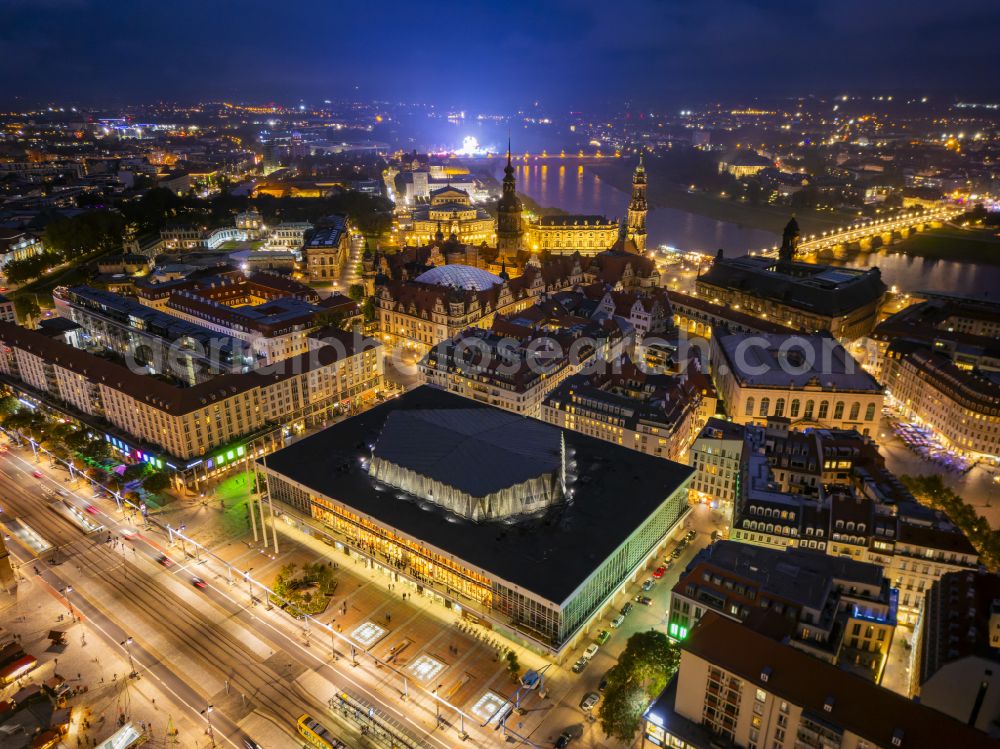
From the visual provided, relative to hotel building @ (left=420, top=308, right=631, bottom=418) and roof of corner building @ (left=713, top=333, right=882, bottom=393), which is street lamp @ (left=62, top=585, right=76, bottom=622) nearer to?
hotel building @ (left=420, top=308, right=631, bottom=418)

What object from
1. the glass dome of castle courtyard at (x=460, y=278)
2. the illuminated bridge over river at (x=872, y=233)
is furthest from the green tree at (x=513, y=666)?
the illuminated bridge over river at (x=872, y=233)

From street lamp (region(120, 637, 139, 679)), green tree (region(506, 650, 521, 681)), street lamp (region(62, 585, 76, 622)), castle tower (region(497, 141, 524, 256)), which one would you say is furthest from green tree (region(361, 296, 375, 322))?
green tree (region(506, 650, 521, 681))

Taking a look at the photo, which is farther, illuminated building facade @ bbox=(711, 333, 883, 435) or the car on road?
illuminated building facade @ bbox=(711, 333, 883, 435)

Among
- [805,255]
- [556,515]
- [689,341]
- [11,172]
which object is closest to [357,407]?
[556,515]

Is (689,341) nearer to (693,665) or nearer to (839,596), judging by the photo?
(839,596)

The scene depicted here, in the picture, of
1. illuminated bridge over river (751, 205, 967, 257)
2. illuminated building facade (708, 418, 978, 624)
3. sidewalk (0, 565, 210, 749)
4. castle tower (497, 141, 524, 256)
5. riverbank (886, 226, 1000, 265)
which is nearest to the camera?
sidewalk (0, 565, 210, 749)

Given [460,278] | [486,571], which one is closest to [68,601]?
[486,571]
